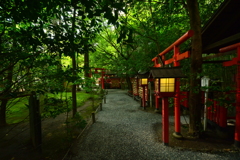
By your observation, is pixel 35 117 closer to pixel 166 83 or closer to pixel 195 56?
pixel 166 83

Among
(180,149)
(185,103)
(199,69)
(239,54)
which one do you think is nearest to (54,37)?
(199,69)

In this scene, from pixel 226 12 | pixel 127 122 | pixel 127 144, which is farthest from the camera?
pixel 127 122

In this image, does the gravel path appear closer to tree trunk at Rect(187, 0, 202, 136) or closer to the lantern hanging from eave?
tree trunk at Rect(187, 0, 202, 136)

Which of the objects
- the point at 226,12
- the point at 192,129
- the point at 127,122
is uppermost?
the point at 226,12

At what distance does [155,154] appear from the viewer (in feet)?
12.2

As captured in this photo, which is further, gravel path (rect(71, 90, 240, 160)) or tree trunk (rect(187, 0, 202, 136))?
tree trunk (rect(187, 0, 202, 136))

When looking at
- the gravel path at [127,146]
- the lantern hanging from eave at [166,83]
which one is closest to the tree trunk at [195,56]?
the lantern hanging from eave at [166,83]

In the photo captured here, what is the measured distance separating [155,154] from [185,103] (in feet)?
15.0

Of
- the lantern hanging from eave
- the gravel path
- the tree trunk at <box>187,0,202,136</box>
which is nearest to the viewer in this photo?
the gravel path

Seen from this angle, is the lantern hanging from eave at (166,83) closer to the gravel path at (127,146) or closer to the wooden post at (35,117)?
the gravel path at (127,146)

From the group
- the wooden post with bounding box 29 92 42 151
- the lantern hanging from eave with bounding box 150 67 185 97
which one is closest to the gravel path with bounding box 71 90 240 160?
the wooden post with bounding box 29 92 42 151

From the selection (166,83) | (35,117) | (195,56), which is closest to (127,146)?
(166,83)

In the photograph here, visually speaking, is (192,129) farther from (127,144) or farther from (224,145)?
(127,144)

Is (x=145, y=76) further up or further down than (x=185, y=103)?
further up
